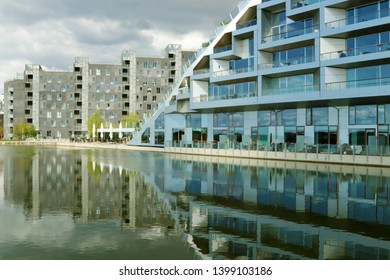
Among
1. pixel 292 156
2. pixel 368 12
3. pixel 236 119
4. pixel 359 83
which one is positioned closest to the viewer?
pixel 359 83

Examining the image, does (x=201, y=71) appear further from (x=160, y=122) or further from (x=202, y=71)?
(x=160, y=122)

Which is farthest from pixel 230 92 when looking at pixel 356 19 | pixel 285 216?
pixel 285 216

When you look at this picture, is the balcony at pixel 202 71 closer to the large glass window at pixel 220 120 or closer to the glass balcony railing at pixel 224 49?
the glass balcony railing at pixel 224 49

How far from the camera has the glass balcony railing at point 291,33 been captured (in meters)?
40.1

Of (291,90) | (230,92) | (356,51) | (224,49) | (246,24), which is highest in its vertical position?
(246,24)

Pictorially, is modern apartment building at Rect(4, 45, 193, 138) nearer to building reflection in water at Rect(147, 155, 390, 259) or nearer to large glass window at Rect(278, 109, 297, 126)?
large glass window at Rect(278, 109, 297, 126)

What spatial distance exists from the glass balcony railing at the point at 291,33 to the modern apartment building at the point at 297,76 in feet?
0.31

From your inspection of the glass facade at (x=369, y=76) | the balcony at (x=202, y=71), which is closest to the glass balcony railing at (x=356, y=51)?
the glass facade at (x=369, y=76)

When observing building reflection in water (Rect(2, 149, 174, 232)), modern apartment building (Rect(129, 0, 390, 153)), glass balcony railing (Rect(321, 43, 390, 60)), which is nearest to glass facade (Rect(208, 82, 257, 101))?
modern apartment building (Rect(129, 0, 390, 153))

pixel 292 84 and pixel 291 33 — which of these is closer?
pixel 291 33

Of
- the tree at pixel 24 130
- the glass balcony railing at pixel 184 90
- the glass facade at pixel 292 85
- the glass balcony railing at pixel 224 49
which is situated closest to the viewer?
the glass facade at pixel 292 85

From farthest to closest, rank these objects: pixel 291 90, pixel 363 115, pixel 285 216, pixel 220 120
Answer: pixel 220 120, pixel 291 90, pixel 363 115, pixel 285 216

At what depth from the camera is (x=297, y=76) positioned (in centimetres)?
4381

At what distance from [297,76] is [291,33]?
461 centimetres
